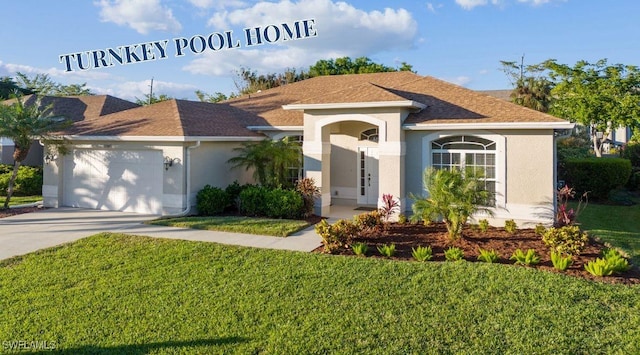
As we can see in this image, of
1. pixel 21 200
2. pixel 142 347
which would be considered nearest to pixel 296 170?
pixel 21 200

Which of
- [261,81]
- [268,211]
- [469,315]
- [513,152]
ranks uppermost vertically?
[261,81]

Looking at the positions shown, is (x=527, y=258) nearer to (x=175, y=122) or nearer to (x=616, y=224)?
(x=616, y=224)

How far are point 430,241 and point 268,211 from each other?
554 centimetres

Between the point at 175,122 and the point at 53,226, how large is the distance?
204 inches

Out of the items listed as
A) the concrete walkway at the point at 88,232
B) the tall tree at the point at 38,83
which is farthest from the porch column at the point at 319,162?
the tall tree at the point at 38,83

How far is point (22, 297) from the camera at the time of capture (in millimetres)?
7430

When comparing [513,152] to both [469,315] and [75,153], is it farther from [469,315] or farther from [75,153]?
[75,153]

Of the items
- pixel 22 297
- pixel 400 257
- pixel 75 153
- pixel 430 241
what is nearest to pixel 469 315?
pixel 400 257

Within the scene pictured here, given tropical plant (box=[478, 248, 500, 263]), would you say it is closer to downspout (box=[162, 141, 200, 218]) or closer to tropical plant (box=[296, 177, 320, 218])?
tropical plant (box=[296, 177, 320, 218])

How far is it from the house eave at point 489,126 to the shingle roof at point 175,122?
6674 mm

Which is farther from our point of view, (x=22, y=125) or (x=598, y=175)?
(x=598, y=175)

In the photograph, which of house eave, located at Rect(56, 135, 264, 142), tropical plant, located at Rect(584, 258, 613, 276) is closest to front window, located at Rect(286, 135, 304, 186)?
house eave, located at Rect(56, 135, 264, 142)

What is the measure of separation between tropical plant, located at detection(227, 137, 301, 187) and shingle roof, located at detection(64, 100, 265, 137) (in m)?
1.24

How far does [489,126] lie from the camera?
44.7 ft
